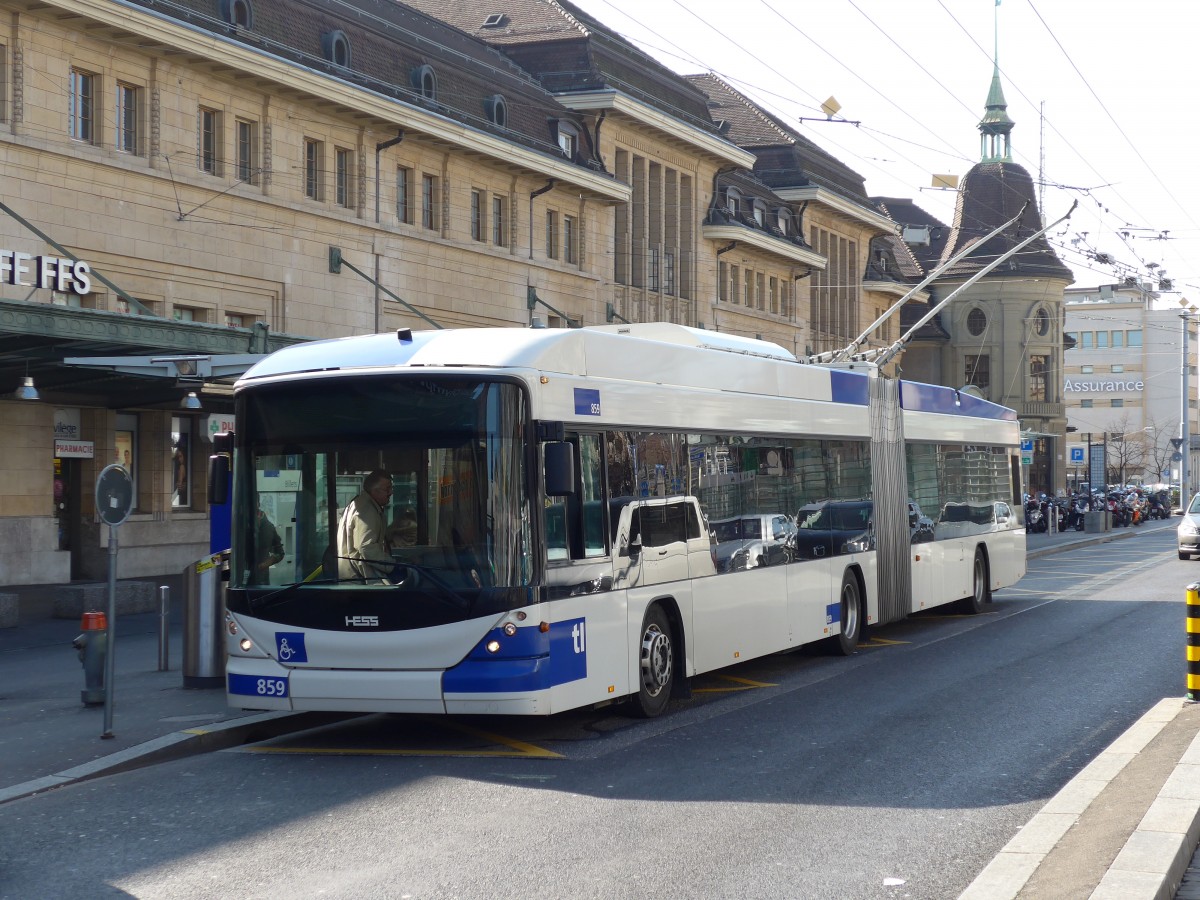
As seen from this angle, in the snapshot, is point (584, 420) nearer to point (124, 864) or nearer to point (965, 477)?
point (124, 864)

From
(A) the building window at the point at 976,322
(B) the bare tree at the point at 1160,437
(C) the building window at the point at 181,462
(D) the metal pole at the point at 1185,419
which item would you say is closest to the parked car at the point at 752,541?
(C) the building window at the point at 181,462

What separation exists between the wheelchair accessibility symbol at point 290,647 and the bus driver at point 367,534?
20.2 inches

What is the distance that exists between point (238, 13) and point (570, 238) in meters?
13.2

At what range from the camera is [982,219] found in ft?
246

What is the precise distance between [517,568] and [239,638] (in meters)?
2.10

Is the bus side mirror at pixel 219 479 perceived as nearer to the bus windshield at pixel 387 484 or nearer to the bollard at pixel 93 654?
the bus windshield at pixel 387 484

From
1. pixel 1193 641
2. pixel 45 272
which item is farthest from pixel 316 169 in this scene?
pixel 1193 641

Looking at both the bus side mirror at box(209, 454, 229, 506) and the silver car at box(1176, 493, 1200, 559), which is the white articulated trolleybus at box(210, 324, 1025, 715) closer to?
the bus side mirror at box(209, 454, 229, 506)

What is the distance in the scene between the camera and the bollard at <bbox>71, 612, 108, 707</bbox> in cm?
1238

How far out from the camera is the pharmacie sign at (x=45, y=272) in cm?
2345

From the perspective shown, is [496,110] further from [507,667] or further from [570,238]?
[507,667]

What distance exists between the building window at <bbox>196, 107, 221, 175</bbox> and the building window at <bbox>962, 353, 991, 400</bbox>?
53736mm

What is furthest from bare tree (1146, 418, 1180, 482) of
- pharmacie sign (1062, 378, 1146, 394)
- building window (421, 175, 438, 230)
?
building window (421, 175, 438, 230)

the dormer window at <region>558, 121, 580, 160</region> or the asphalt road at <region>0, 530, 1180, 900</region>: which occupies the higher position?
the dormer window at <region>558, 121, 580, 160</region>
